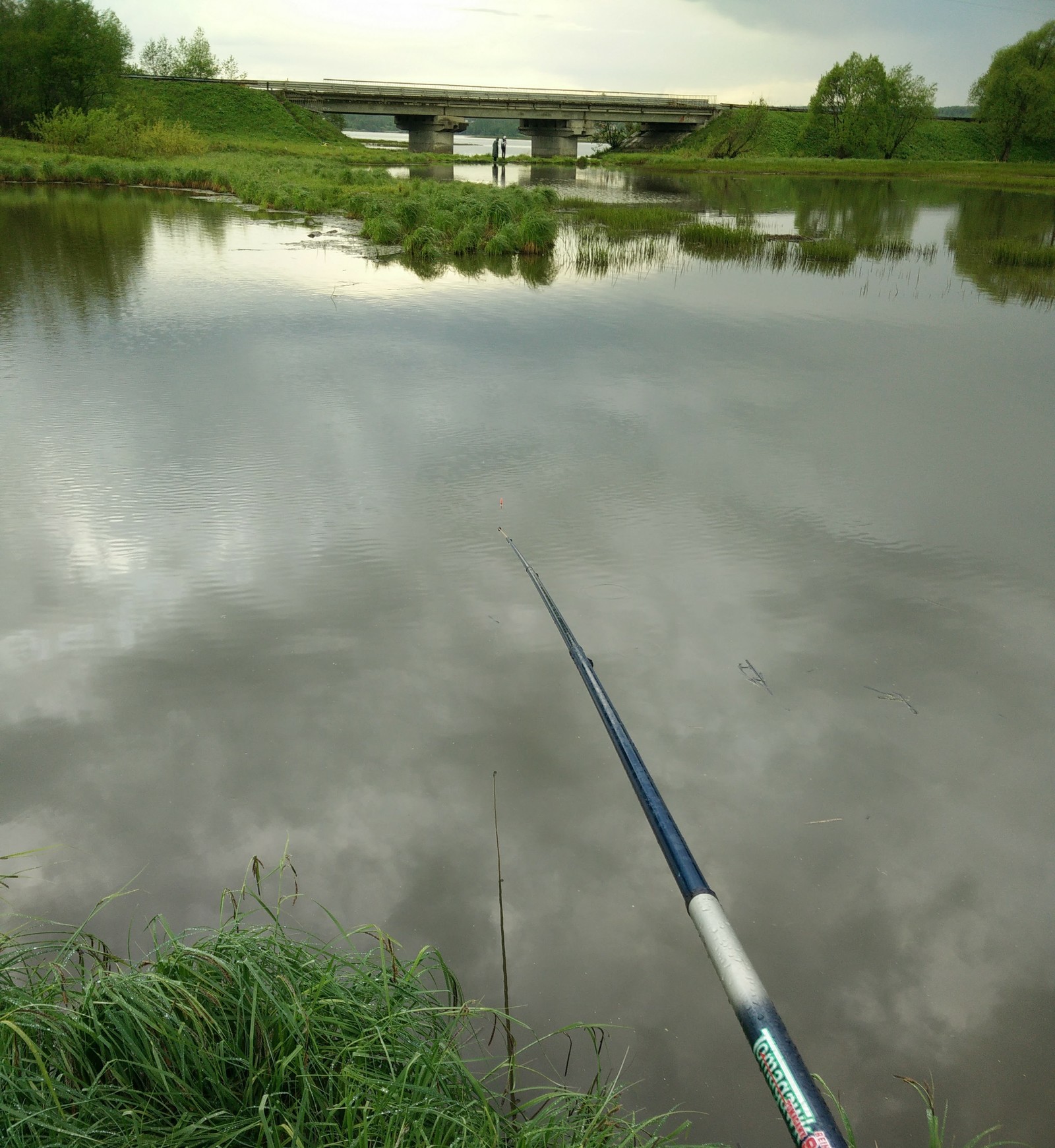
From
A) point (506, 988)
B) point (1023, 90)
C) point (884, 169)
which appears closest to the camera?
point (506, 988)

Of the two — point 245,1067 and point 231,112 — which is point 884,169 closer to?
point 231,112

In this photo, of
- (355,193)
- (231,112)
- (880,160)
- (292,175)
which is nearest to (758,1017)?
(355,193)

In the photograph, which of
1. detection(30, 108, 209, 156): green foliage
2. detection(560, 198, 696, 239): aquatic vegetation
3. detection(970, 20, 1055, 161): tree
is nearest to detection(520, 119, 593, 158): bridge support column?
detection(970, 20, 1055, 161): tree

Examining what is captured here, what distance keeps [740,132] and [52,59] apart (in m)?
33.4

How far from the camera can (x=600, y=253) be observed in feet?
38.3

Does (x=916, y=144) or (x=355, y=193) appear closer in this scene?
(x=355, y=193)

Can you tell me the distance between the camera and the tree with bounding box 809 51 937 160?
146 feet

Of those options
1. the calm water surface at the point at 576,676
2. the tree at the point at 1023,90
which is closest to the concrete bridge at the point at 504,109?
the tree at the point at 1023,90

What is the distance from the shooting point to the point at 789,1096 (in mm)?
980

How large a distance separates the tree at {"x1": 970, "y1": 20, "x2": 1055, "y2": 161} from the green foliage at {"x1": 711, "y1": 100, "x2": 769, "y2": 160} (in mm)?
11081

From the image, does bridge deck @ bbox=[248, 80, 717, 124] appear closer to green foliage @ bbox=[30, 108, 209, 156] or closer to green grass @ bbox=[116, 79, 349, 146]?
green grass @ bbox=[116, 79, 349, 146]

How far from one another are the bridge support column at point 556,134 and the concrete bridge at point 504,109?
4 cm

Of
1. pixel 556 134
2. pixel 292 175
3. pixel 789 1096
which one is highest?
pixel 556 134

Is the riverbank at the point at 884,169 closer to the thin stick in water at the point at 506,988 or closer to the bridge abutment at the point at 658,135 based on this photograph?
the bridge abutment at the point at 658,135
